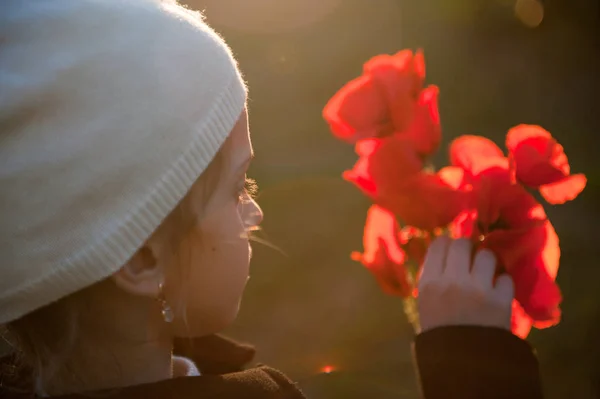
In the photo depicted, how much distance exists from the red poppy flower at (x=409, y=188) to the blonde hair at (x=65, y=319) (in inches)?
6.6

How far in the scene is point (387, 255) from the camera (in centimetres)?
75

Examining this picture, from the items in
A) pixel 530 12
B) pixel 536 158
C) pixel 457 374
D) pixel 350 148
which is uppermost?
pixel 536 158

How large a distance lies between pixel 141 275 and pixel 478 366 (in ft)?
1.24

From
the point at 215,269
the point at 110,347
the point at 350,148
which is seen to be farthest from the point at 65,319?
the point at 350,148

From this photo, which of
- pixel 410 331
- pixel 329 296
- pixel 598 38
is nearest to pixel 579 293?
pixel 410 331

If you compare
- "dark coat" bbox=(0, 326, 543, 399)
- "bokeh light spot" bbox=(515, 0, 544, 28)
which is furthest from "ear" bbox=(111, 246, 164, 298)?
"bokeh light spot" bbox=(515, 0, 544, 28)

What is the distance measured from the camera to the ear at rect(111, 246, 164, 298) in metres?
0.64

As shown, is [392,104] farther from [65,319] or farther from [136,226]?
[65,319]

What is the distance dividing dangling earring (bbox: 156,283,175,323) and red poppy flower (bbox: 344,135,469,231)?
25cm

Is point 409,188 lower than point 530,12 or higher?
higher

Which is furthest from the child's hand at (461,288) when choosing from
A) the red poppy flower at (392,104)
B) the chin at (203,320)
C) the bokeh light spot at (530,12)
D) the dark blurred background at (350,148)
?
the bokeh light spot at (530,12)

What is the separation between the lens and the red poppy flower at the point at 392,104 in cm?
69

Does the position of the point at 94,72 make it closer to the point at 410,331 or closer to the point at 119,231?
the point at 119,231

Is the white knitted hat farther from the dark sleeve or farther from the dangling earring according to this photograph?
the dark sleeve
